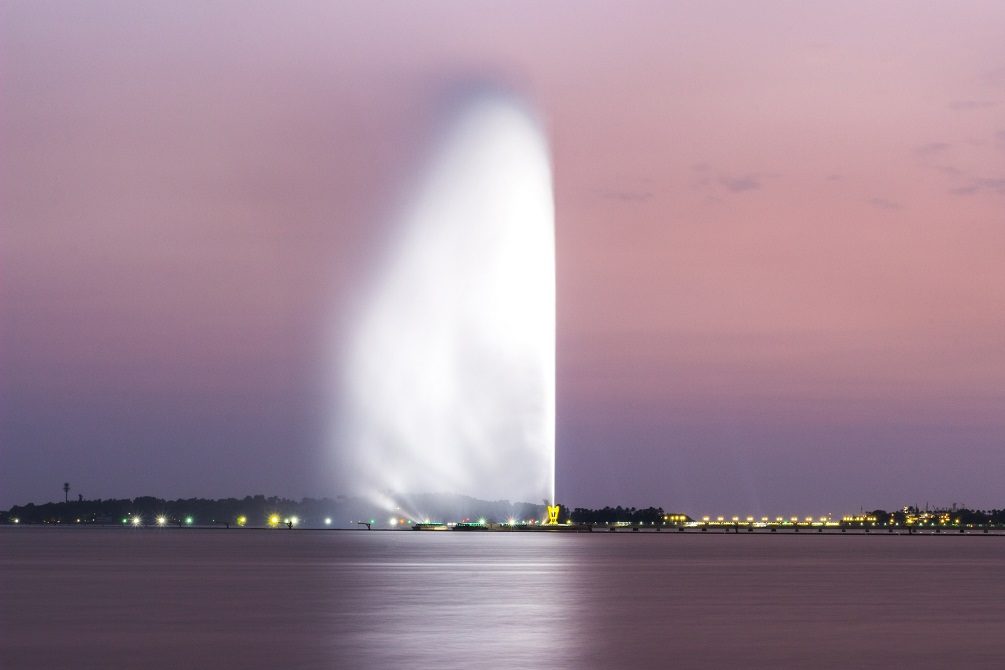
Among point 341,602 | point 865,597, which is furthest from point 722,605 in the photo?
point 341,602

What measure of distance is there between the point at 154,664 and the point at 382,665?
4.91m

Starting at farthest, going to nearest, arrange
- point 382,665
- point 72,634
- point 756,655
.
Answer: point 72,634, point 756,655, point 382,665

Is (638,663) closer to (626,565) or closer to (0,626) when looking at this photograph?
(0,626)

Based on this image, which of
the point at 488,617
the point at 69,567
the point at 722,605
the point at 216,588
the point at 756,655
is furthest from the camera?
the point at 69,567

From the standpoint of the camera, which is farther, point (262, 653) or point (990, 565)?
point (990, 565)

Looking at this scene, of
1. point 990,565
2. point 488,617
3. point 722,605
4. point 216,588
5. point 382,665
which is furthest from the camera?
point 990,565

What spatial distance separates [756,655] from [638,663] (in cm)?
314

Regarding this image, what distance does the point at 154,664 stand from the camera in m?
30.6

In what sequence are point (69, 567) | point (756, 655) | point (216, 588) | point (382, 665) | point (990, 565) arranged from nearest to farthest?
point (382, 665) < point (756, 655) < point (216, 588) < point (69, 567) < point (990, 565)

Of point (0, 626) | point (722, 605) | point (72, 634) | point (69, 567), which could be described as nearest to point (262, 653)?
point (72, 634)

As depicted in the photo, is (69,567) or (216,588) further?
(69,567)

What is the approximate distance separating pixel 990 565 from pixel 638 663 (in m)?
68.2

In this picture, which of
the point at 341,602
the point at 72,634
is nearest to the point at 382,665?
the point at 72,634

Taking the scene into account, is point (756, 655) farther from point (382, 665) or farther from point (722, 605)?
point (722, 605)
